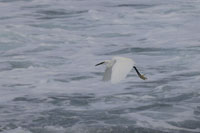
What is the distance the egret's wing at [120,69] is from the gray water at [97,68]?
1.06 m

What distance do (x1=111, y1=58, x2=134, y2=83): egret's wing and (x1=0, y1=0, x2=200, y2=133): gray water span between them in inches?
41.9

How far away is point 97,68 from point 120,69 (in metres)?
5.33

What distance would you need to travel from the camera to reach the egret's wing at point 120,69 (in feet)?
27.7

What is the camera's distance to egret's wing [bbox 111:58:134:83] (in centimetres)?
845

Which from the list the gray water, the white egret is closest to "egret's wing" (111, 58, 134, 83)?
the white egret

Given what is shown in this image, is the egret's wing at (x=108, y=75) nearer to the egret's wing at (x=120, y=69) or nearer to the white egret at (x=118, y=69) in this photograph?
the white egret at (x=118, y=69)

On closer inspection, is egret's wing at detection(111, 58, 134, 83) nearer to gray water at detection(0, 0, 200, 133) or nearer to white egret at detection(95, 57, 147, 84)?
white egret at detection(95, 57, 147, 84)

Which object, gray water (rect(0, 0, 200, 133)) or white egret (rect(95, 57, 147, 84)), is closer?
white egret (rect(95, 57, 147, 84))

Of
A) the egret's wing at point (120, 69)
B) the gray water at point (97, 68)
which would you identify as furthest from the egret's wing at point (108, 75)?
the gray water at point (97, 68)

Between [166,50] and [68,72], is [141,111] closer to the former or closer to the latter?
[68,72]

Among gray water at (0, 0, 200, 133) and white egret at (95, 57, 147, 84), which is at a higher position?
white egret at (95, 57, 147, 84)

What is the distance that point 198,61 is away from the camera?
14008mm

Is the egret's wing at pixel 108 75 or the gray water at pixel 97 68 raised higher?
the egret's wing at pixel 108 75

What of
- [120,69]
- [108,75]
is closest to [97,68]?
[108,75]
